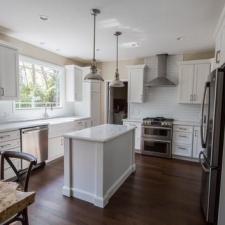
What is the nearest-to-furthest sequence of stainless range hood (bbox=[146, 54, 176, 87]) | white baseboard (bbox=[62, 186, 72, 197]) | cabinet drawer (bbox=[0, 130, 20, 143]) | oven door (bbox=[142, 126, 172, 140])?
1. white baseboard (bbox=[62, 186, 72, 197])
2. cabinet drawer (bbox=[0, 130, 20, 143])
3. oven door (bbox=[142, 126, 172, 140])
4. stainless range hood (bbox=[146, 54, 176, 87])

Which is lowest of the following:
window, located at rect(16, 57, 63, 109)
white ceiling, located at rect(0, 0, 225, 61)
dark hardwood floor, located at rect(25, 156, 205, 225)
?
dark hardwood floor, located at rect(25, 156, 205, 225)

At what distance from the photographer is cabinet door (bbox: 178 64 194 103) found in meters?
4.33

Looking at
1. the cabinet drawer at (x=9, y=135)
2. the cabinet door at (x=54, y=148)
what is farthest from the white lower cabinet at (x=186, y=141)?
the cabinet drawer at (x=9, y=135)

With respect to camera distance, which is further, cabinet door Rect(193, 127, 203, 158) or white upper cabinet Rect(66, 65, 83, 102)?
white upper cabinet Rect(66, 65, 83, 102)

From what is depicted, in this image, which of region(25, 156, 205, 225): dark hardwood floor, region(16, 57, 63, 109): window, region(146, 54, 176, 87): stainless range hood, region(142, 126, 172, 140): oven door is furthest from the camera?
region(146, 54, 176, 87): stainless range hood

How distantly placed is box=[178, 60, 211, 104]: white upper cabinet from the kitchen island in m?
2.59

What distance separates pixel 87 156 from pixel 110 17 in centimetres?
211

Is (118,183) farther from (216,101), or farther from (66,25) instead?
(66,25)

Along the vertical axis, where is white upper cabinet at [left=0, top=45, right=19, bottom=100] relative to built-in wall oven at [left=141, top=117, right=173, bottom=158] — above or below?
above

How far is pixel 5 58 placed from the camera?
310cm

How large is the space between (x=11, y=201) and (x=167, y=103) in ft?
15.0

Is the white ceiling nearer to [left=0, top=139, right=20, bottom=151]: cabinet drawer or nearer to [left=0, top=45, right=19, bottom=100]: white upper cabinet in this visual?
[left=0, top=45, right=19, bottom=100]: white upper cabinet

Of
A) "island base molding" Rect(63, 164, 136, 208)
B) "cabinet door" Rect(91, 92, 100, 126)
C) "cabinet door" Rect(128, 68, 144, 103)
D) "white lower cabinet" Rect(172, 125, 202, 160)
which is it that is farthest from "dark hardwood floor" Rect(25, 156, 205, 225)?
"cabinet door" Rect(91, 92, 100, 126)

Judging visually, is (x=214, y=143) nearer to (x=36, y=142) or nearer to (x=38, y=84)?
(x=36, y=142)
